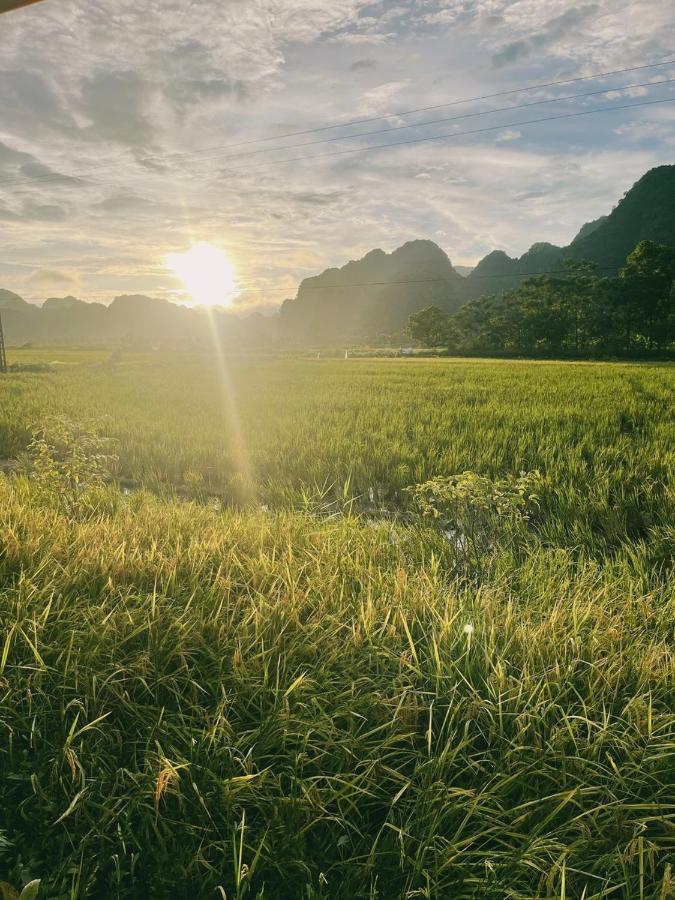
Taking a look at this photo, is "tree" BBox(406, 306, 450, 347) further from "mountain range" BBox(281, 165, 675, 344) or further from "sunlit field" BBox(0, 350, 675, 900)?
"sunlit field" BBox(0, 350, 675, 900)

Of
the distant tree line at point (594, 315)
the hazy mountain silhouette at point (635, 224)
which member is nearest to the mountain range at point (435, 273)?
the hazy mountain silhouette at point (635, 224)

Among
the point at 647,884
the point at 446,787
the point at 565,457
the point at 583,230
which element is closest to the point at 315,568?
the point at 446,787

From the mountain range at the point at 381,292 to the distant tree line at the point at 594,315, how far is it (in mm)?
26879

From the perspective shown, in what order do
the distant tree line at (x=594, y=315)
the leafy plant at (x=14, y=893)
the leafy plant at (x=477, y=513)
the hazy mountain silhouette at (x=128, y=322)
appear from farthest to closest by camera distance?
the hazy mountain silhouette at (x=128, y=322), the distant tree line at (x=594, y=315), the leafy plant at (x=477, y=513), the leafy plant at (x=14, y=893)

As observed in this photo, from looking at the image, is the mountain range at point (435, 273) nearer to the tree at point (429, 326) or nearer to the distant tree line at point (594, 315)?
the tree at point (429, 326)

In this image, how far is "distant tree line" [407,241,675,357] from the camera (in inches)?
1463

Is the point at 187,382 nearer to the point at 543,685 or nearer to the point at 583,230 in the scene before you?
the point at 543,685

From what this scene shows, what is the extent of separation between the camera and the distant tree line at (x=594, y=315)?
3716 centimetres

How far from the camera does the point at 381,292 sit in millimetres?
119375

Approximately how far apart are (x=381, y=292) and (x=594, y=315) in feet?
278

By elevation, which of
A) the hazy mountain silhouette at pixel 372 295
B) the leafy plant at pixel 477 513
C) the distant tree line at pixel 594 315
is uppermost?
the hazy mountain silhouette at pixel 372 295

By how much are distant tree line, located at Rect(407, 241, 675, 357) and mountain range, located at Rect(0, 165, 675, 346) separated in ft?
88.2

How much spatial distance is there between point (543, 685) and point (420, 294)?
116m

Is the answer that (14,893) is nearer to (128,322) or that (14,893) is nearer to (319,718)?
(319,718)
